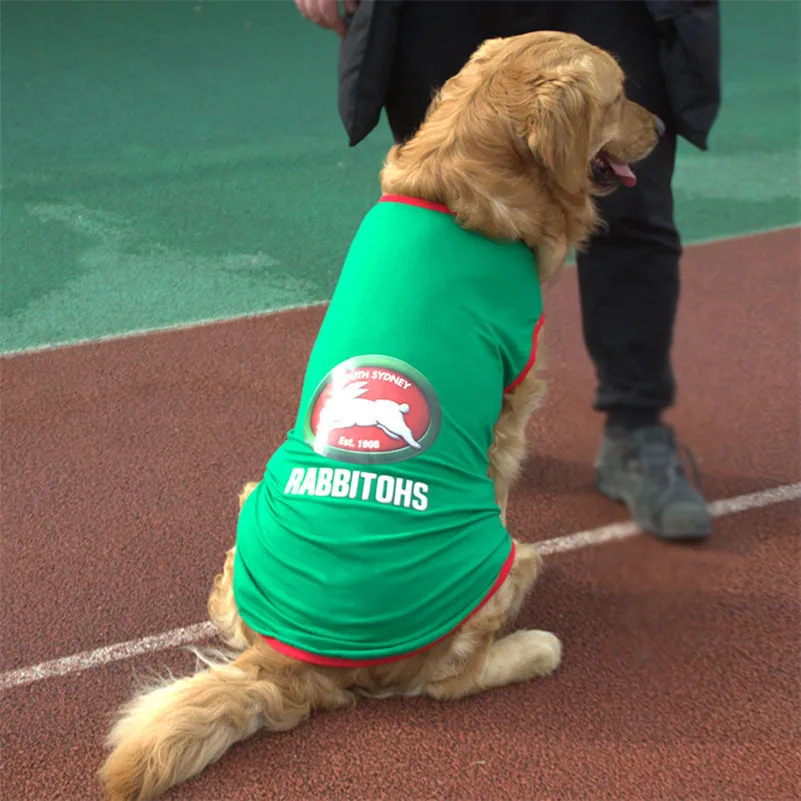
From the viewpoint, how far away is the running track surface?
7.51 ft

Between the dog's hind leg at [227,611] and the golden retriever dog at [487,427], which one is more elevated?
the golden retriever dog at [487,427]

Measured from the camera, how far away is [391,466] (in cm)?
218

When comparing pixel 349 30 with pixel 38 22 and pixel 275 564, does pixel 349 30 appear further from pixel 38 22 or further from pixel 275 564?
pixel 38 22

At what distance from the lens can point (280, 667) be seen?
2.23m

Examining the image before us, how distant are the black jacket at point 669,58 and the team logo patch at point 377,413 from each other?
103cm

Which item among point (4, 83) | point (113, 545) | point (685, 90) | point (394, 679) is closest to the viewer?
point (394, 679)

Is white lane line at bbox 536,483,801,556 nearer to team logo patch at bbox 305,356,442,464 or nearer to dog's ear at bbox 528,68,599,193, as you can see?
team logo patch at bbox 305,356,442,464

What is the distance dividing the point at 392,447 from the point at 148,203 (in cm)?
419

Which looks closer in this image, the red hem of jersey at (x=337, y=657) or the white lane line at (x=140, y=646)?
the red hem of jersey at (x=337, y=657)

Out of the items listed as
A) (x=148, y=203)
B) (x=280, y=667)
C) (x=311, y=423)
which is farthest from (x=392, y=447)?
(x=148, y=203)

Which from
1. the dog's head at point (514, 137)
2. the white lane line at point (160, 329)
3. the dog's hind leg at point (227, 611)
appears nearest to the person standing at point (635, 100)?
the dog's head at point (514, 137)

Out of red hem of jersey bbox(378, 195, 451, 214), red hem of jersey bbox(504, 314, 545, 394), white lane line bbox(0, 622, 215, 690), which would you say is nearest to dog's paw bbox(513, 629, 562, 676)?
red hem of jersey bbox(504, 314, 545, 394)

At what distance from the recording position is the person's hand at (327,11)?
2883mm

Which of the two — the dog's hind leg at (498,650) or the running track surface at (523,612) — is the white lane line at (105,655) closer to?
the running track surface at (523,612)
